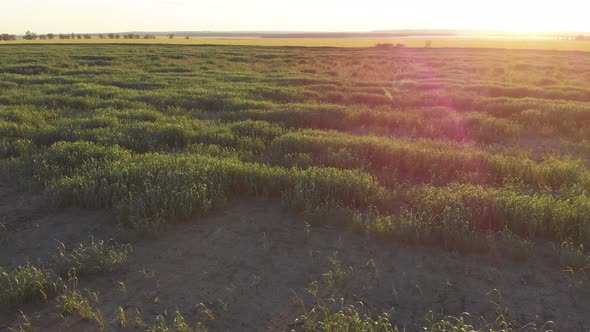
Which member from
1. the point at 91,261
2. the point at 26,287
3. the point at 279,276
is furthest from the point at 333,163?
the point at 26,287

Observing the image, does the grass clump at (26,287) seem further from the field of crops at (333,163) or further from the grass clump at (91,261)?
the field of crops at (333,163)

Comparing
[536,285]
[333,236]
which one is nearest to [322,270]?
[333,236]

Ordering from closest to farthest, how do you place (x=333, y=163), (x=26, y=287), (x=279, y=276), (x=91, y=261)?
(x=26, y=287)
(x=279, y=276)
(x=91, y=261)
(x=333, y=163)

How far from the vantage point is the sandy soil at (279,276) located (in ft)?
13.0

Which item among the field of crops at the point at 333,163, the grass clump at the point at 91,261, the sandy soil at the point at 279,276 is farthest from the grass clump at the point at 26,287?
the field of crops at the point at 333,163

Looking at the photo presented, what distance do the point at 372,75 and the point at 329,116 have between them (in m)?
15.5

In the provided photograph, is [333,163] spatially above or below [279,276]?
above

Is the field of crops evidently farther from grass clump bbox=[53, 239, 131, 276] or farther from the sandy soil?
grass clump bbox=[53, 239, 131, 276]

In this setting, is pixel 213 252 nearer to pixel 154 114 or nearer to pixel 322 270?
pixel 322 270

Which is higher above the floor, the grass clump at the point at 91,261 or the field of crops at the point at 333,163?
the field of crops at the point at 333,163

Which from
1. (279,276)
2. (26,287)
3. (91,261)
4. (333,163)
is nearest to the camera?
(26,287)

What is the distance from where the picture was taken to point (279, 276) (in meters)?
4.55

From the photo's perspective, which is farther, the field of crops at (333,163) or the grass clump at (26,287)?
the field of crops at (333,163)

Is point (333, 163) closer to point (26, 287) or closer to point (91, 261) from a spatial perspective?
point (91, 261)
